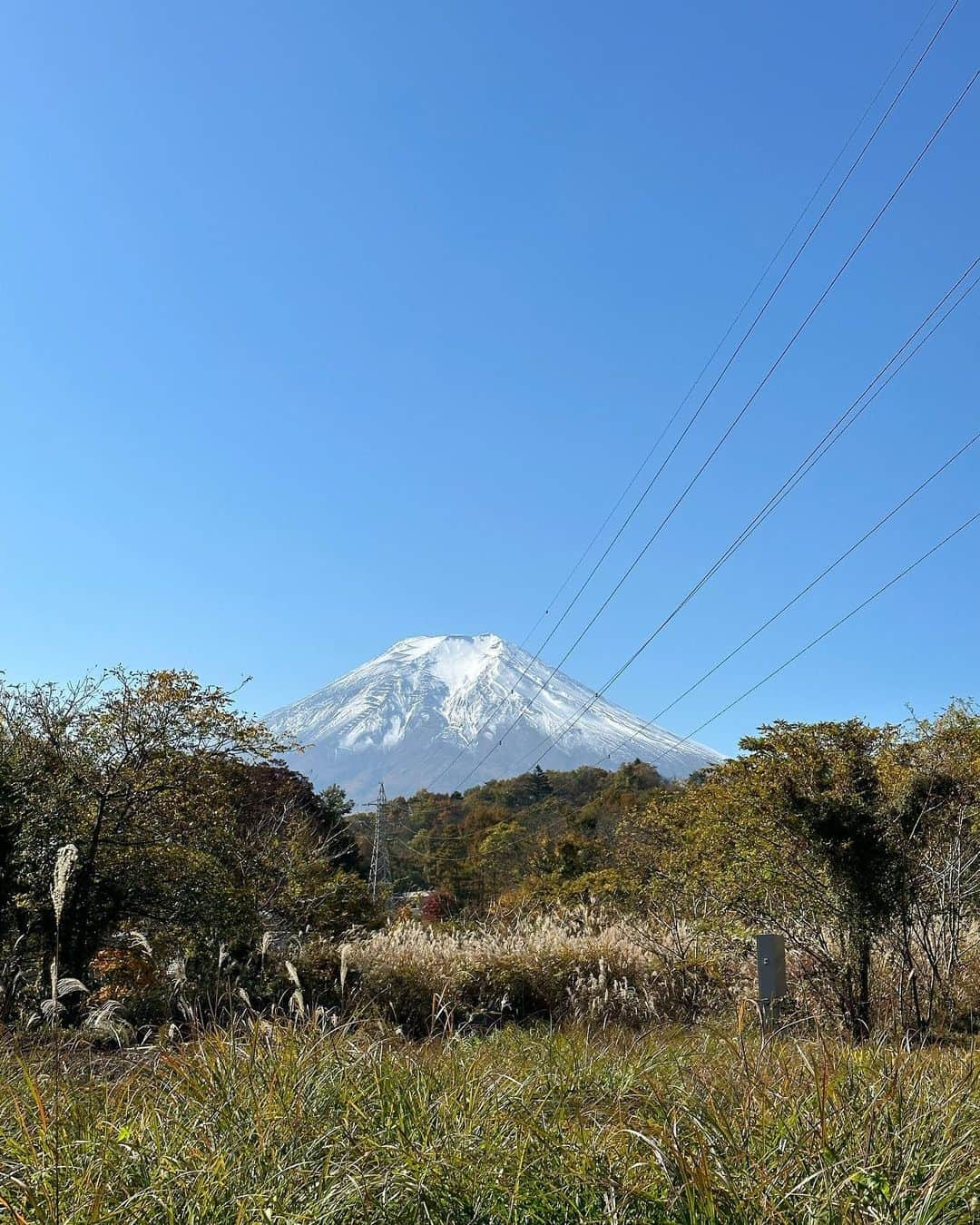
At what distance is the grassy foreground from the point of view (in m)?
2.81

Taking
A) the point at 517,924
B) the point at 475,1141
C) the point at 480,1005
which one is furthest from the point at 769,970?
the point at 517,924

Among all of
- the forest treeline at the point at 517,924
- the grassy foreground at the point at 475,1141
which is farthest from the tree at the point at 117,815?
the grassy foreground at the point at 475,1141

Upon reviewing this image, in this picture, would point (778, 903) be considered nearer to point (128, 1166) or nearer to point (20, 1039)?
point (20, 1039)

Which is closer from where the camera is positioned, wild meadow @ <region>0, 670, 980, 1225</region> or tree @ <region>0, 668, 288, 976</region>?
wild meadow @ <region>0, 670, 980, 1225</region>

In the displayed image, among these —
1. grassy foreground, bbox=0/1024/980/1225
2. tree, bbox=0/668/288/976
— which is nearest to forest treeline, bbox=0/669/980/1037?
tree, bbox=0/668/288/976

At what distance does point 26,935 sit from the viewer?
28.0ft

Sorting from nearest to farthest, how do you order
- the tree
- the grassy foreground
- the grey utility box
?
the grassy foreground
the grey utility box
the tree

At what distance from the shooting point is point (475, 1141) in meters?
3.26

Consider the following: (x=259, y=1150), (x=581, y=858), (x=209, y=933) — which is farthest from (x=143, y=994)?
(x=581, y=858)

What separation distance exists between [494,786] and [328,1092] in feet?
190

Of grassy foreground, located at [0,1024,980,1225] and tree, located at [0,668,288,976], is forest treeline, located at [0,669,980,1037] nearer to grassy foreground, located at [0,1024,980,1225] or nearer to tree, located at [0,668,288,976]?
tree, located at [0,668,288,976]

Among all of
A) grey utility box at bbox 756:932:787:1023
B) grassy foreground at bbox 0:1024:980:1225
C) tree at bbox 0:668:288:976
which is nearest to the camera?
grassy foreground at bbox 0:1024:980:1225

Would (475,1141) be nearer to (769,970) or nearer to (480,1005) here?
(769,970)

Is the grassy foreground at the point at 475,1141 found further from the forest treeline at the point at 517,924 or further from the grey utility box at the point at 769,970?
the forest treeline at the point at 517,924
